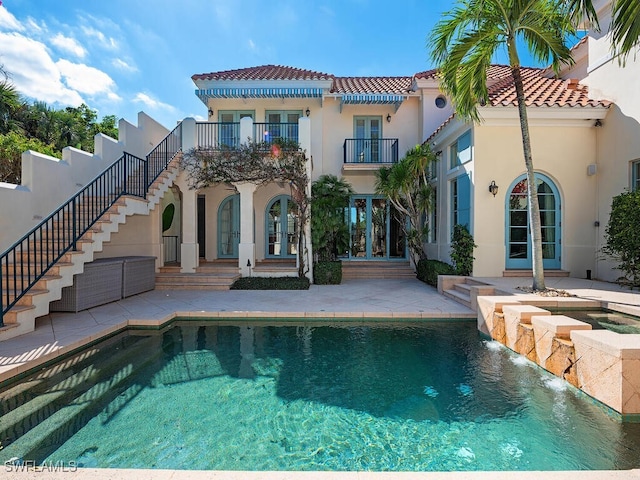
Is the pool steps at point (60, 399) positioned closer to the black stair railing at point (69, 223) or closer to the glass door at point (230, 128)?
the black stair railing at point (69, 223)

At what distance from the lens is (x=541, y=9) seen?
289 inches

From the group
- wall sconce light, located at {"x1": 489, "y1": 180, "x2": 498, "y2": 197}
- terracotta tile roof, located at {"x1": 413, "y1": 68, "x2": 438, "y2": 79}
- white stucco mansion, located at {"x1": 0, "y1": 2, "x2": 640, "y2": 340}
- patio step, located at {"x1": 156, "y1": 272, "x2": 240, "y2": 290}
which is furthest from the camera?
terracotta tile roof, located at {"x1": 413, "y1": 68, "x2": 438, "y2": 79}

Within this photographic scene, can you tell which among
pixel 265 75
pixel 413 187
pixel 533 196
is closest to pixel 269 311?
pixel 533 196

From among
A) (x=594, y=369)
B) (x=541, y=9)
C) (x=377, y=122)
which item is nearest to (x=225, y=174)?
(x=377, y=122)

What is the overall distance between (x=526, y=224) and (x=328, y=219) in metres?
6.91

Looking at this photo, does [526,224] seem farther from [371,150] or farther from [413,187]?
[371,150]

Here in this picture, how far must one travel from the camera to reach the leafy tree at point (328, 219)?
12320 mm

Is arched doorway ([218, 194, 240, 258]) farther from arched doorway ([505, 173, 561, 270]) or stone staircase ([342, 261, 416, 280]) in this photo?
arched doorway ([505, 173, 561, 270])

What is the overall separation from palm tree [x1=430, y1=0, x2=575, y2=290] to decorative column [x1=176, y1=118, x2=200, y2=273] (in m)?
9.30

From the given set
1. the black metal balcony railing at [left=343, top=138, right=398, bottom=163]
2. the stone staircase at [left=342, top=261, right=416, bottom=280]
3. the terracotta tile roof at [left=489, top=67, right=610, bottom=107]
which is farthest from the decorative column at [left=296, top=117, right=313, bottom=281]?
the terracotta tile roof at [left=489, top=67, right=610, bottom=107]

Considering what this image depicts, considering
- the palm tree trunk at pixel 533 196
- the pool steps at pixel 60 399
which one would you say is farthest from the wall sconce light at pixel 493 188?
the pool steps at pixel 60 399

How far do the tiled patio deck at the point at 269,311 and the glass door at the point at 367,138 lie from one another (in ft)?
21.6

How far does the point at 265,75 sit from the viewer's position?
14875 mm

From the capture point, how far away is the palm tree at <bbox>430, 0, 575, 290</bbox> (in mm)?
7520
